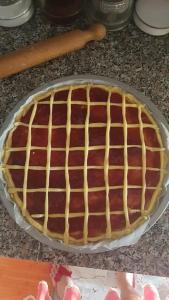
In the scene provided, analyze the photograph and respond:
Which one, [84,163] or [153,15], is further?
[153,15]

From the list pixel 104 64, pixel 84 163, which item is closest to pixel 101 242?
pixel 84 163

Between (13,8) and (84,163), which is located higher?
(13,8)

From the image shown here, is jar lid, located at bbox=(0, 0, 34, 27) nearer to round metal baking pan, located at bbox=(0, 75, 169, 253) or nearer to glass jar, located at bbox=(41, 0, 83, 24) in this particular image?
glass jar, located at bbox=(41, 0, 83, 24)

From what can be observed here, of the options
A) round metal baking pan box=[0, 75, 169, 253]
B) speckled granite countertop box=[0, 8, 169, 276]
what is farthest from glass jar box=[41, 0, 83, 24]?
round metal baking pan box=[0, 75, 169, 253]

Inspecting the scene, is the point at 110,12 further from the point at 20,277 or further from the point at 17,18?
the point at 20,277

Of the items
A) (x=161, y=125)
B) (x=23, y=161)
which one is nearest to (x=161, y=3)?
(x=161, y=125)

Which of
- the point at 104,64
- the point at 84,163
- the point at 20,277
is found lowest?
the point at 20,277
